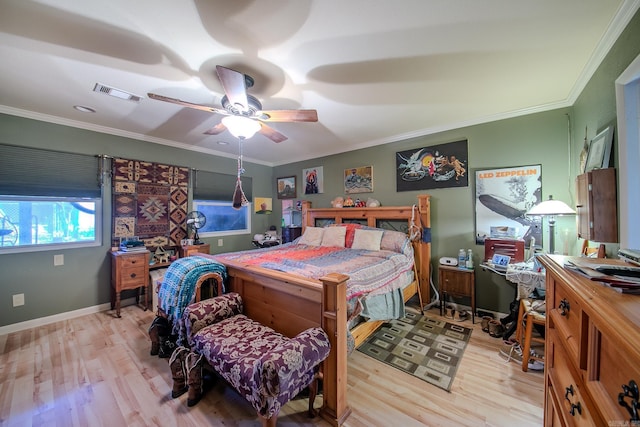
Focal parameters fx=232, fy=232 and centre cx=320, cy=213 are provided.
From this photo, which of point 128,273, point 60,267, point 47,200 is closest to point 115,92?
point 47,200

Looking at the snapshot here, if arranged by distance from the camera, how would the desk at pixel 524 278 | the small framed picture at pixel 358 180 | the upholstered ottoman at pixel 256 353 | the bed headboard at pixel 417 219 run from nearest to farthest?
the upholstered ottoman at pixel 256 353 < the desk at pixel 524 278 < the bed headboard at pixel 417 219 < the small framed picture at pixel 358 180

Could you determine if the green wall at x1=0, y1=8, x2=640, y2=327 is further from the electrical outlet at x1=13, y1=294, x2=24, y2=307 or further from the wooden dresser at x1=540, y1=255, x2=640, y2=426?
the wooden dresser at x1=540, y1=255, x2=640, y2=426

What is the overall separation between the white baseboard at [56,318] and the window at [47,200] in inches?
33.7

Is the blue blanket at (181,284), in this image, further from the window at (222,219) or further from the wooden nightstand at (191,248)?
the window at (222,219)

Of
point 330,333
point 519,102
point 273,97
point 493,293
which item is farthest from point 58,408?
point 519,102

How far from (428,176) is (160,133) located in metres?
4.04

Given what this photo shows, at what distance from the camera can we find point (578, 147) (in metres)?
2.31

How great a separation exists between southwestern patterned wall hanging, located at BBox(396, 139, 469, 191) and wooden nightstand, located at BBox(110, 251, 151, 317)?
3.93 m

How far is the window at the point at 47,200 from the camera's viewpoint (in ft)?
8.88

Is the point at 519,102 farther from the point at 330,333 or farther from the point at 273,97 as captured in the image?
the point at 330,333

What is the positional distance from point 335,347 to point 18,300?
12.6ft

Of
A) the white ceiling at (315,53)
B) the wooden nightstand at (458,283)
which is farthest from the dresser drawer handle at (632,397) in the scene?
the wooden nightstand at (458,283)

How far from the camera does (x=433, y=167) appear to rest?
3.38 metres

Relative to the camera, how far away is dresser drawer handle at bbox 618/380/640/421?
45 centimetres
